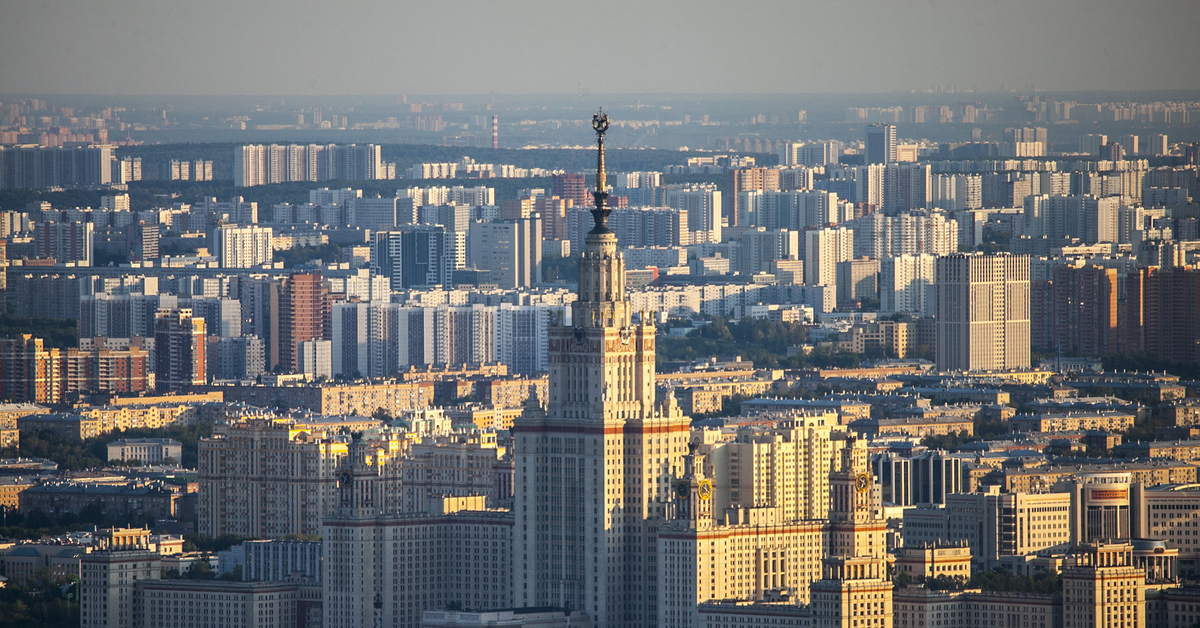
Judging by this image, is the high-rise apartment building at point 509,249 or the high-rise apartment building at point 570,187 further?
the high-rise apartment building at point 570,187

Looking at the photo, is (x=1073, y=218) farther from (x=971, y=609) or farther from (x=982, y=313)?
(x=971, y=609)

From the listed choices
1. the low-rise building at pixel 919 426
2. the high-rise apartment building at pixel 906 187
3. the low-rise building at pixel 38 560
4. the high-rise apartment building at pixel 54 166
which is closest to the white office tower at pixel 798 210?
the high-rise apartment building at pixel 906 187

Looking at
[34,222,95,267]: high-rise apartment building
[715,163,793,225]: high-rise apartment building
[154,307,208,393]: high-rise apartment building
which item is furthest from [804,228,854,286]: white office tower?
[154,307,208,393]: high-rise apartment building

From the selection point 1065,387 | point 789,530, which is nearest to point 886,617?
point 789,530

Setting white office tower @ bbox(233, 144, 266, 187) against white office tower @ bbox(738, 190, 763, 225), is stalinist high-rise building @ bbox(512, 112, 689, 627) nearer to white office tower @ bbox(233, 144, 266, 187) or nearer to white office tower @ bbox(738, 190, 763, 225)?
white office tower @ bbox(738, 190, 763, 225)

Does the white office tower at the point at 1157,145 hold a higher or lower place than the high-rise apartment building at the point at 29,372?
higher

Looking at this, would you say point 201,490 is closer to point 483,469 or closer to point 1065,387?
point 483,469

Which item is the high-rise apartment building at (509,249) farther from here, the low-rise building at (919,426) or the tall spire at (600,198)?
the tall spire at (600,198)
